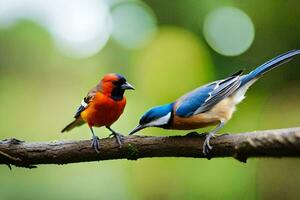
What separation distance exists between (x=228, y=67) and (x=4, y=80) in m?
2.91

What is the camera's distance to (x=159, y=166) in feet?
16.5

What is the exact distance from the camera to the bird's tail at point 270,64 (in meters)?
2.54

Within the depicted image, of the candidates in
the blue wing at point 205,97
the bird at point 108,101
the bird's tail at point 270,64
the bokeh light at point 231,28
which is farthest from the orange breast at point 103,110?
the bokeh light at point 231,28

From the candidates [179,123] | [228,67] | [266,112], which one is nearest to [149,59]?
[228,67]

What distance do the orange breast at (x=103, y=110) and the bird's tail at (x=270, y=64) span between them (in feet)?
2.39

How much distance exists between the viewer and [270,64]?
8.73 feet

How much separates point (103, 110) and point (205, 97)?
597 millimetres

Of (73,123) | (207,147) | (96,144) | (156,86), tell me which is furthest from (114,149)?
(156,86)

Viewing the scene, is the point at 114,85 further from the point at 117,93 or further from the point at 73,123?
the point at 73,123

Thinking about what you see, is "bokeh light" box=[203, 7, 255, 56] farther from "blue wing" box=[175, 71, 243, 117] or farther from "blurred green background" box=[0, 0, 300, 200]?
"blue wing" box=[175, 71, 243, 117]

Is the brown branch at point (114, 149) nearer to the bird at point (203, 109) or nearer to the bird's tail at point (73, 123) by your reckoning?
the bird at point (203, 109)

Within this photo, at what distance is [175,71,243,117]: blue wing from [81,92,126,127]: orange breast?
36 cm

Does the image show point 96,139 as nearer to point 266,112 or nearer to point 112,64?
point 266,112

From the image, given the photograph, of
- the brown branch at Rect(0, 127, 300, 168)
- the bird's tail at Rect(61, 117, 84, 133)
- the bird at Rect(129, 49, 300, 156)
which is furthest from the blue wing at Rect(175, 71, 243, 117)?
the bird's tail at Rect(61, 117, 84, 133)
